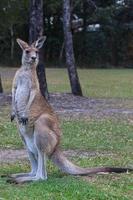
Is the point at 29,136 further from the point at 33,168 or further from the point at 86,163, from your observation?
the point at 86,163

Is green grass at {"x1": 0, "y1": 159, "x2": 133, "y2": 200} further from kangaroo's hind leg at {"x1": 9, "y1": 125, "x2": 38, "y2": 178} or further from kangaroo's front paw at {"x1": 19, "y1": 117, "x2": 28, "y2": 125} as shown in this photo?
kangaroo's front paw at {"x1": 19, "y1": 117, "x2": 28, "y2": 125}

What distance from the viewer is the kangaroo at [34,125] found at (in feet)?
23.1

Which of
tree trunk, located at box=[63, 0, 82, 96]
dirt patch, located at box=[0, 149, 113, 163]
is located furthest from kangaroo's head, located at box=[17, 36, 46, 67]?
tree trunk, located at box=[63, 0, 82, 96]

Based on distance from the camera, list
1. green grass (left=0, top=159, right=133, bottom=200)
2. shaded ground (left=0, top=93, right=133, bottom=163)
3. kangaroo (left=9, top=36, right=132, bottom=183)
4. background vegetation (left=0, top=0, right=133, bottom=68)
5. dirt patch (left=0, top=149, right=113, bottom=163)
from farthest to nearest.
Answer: background vegetation (left=0, top=0, right=133, bottom=68), shaded ground (left=0, top=93, right=133, bottom=163), dirt patch (left=0, top=149, right=113, bottom=163), kangaroo (left=9, top=36, right=132, bottom=183), green grass (left=0, top=159, right=133, bottom=200)

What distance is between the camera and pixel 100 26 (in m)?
49.9

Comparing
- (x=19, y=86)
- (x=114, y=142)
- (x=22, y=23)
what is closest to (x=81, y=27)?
(x=22, y=23)

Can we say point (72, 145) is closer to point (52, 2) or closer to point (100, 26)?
point (52, 2)

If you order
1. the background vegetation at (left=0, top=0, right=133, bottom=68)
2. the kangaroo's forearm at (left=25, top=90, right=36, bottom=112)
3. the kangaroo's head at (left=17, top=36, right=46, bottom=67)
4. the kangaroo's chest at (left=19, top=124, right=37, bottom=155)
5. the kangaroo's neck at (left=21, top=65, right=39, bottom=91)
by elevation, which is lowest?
the background vegetation at (left=0, top=0, right=133, bottom=68)

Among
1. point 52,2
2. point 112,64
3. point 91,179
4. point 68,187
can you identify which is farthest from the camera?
point 112,64

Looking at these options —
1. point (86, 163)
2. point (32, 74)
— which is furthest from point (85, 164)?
point (32, 74)

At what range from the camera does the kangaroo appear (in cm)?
703

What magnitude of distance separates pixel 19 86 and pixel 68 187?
138 cm

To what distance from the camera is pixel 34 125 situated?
709 cm

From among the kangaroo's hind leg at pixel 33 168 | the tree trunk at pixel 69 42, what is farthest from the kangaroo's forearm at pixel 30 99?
the tree trunk at pixel 69 42
